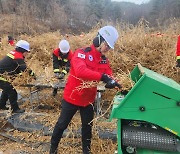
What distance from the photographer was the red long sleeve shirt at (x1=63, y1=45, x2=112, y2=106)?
3.19m

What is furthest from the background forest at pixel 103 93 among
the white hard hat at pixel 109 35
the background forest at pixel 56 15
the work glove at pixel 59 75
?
the background forest at pixel 56 15

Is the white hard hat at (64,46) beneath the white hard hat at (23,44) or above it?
beneath

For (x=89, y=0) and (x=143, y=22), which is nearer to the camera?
(x=143, y=22)

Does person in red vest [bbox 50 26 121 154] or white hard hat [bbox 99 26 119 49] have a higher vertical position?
white hard hat [bbox 99 26 119 49]

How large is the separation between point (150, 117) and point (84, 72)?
1.05m

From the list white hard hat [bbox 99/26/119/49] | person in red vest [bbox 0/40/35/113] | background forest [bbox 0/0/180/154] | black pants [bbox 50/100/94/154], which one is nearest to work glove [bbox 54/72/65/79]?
background forest [bbox 0/0/180/154]

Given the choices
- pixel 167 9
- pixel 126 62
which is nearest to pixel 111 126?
pixel 126 62

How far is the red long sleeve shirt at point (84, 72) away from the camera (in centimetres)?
319

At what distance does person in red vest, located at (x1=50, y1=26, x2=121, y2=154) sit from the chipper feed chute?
600 millimetres

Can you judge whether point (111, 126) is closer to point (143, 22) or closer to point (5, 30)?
point (143, 22)

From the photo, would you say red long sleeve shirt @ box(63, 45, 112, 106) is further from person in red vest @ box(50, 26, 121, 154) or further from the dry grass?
the dry grass

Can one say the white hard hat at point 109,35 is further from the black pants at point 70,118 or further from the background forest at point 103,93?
the black pants at point 70,118

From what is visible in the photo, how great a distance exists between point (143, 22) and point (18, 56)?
5525 mm

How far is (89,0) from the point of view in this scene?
66.2 m
